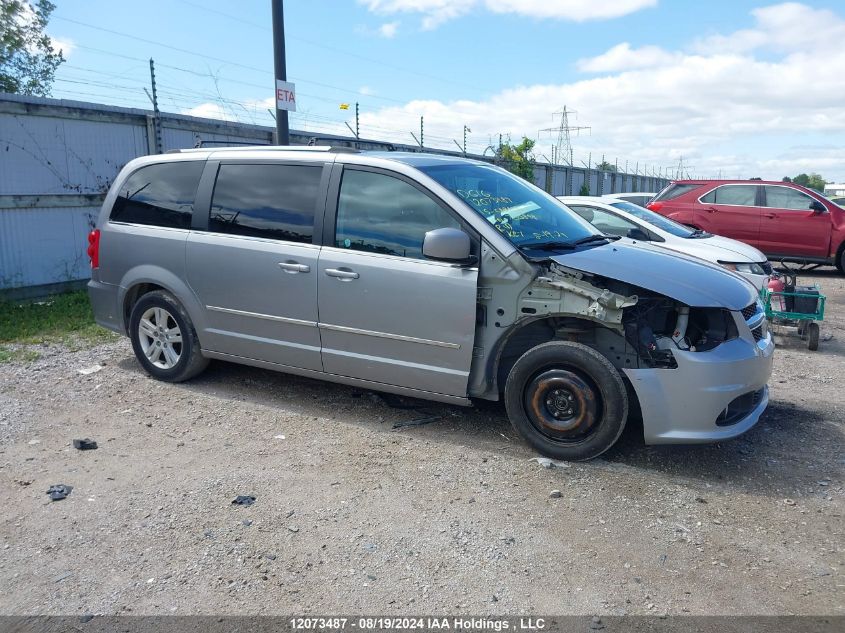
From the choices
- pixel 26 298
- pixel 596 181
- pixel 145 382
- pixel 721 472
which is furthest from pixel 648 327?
pixel 596 181

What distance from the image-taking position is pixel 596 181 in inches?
1273

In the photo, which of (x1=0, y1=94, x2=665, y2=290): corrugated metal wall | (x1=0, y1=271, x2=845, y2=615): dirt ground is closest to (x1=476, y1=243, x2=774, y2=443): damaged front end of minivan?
(x1=0, y1=271, x2=845, y2=615): dirt ground

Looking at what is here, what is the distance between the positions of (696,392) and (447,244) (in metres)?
1.70

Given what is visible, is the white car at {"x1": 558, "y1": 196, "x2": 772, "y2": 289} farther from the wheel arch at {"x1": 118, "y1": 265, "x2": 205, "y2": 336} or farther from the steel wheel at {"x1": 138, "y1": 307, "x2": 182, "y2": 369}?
the steel wheel at {"x1": 138, "y1": 307, "x2": 182, "y2": 369}

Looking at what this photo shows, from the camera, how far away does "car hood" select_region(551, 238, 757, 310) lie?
4.02 m

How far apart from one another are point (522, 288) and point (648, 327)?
0.79 meters

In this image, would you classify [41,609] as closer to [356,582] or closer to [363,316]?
[356,582]

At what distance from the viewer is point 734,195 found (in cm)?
1323

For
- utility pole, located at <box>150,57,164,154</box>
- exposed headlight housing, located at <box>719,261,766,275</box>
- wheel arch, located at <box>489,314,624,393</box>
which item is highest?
utility pole, located at <box>150,57,164,154</box>

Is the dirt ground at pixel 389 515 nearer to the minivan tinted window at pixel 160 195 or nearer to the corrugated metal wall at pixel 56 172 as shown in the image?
the minivan tinted window at pixel 160 195

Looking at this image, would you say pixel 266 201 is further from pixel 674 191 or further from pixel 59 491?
pixel 674 191

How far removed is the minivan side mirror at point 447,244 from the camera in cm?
420

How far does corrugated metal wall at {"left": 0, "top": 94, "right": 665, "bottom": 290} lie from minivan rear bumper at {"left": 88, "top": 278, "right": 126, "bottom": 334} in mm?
3606

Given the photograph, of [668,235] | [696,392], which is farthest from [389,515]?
[668,235]
